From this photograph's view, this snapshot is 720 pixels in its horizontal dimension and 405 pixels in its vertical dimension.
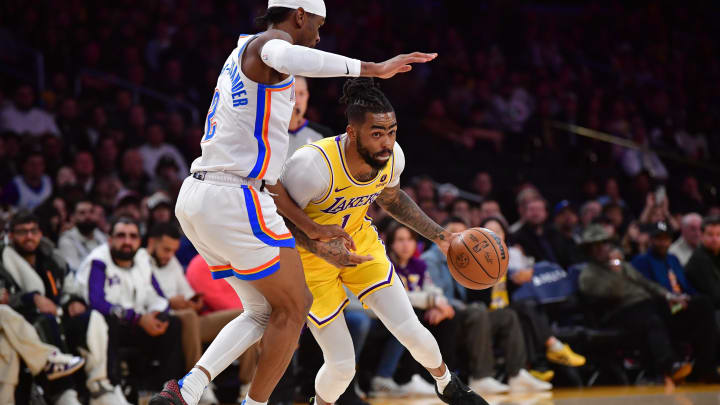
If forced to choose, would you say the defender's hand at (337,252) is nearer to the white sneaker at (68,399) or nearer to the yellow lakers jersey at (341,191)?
the yellow lakers jersey at (341,191)

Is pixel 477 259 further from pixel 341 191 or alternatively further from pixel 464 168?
pixel 464 168

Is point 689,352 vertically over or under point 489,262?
under

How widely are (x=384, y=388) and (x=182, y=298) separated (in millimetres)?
1783

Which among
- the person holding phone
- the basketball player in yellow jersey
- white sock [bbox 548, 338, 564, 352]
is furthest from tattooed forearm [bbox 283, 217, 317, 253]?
white sock [bbox 548, 338, 564, 352]

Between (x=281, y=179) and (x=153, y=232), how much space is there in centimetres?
310

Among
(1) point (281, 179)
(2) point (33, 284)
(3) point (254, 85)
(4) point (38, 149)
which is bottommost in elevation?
(2) point (33, 284)

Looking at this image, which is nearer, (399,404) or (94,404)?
(94,404)

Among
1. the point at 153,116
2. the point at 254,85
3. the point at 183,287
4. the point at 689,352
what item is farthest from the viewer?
the point at 153,116

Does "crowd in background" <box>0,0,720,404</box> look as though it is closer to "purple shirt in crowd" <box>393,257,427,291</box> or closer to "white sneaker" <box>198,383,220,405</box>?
"purple shirt in crowd" <box>393,257,427,291</box>

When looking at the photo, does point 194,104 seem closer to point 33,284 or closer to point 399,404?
point 33,284

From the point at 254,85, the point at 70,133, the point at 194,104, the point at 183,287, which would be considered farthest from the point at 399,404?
the point at 194,104

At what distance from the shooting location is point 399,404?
6.57 metres

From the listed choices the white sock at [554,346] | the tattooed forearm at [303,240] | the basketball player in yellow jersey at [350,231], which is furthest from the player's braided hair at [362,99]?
the white sock at [554,346]

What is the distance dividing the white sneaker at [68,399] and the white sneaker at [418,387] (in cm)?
260
